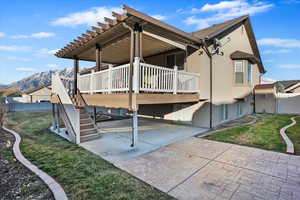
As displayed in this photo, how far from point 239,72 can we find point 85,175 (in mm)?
10983

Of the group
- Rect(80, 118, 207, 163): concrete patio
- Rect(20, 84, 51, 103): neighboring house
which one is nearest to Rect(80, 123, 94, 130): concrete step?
Rect(80, 118, 207, 163): concrete patio

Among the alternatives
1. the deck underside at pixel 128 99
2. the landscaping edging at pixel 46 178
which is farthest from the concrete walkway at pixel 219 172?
the deck underside at pixel 128 99

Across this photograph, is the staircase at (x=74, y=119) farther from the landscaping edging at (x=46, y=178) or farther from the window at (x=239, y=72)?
the window at (x=239, y=72)

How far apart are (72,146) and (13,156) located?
67.4 inches

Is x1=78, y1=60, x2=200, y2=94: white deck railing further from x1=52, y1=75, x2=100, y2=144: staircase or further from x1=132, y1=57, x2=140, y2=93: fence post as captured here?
x1=52, y1=75, x2=100, y2=144: staircase

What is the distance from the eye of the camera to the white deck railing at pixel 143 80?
5578 millimetres

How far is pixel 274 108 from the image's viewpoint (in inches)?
591

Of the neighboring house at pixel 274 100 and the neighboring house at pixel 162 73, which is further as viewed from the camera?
the neighboring house at pixel 274 100

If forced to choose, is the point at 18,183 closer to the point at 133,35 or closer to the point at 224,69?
the point at 133,35

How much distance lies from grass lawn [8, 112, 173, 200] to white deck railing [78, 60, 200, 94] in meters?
2.53

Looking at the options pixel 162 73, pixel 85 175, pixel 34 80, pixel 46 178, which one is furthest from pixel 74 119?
pixel 34 80

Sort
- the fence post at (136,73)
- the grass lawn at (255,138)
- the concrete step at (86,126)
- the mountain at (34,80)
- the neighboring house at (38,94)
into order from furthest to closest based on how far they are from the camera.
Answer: the mountain at (34,80) → the neighboring house at (38,94) → the concrete step at (86,126) → the grass lawn at (255,138) → the fence post at (136,73)

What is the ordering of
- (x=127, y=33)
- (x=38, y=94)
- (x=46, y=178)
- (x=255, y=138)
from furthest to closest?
(x=38, y=94)
(x=255, y=138)
(x=127, y=33)
(x=46, y=178)

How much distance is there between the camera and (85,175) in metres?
3.79
